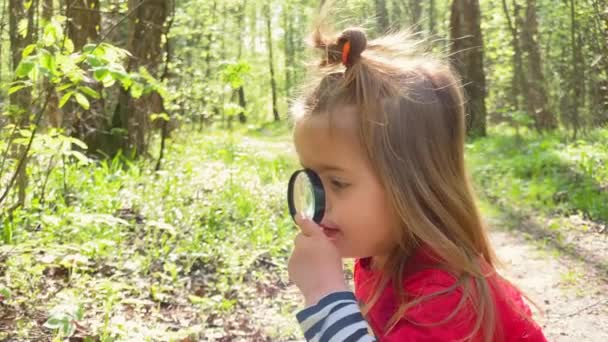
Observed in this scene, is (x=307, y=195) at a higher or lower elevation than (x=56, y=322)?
higher

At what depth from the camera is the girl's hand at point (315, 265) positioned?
5.26 feet

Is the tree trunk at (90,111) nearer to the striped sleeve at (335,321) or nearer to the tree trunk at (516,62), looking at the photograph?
the striped sleeve at (335,321)

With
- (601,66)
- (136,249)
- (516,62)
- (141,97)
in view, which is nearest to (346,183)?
(136,249)

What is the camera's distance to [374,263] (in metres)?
1.95

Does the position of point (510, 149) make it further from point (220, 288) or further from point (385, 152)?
point (385, 152)

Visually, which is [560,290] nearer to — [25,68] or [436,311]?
[436,311]

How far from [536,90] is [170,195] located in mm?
9986

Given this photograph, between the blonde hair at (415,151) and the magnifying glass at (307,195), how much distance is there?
0.15 metres

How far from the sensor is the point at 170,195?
5.92 metres

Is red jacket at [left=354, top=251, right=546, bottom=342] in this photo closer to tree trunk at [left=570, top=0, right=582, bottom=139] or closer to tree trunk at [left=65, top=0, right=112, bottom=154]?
tree trunk at [left=65, top=0, right=112, bottom=154]

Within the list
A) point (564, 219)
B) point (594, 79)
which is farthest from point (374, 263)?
point (594, 79)

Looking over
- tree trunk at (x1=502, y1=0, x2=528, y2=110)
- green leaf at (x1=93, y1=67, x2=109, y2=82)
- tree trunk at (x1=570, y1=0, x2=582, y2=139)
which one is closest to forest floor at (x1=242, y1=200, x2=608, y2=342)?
green leaf at (x1=93, y1=67, x2=109, y2=82)

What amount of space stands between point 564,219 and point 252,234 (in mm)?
3109

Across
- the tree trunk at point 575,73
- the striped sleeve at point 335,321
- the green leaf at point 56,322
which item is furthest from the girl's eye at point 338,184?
the tree trunk at point 575,73
